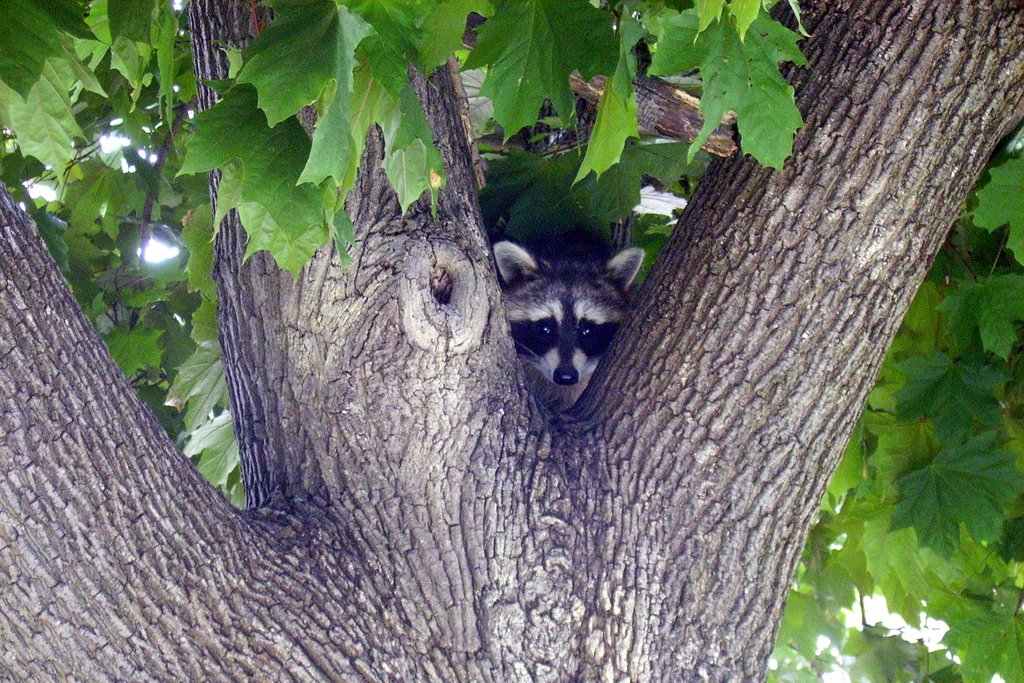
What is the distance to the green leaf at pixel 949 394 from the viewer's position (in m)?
2.98

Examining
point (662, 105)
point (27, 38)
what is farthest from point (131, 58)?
point (662, 105)

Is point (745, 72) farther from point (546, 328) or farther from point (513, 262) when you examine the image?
point (546, 328)

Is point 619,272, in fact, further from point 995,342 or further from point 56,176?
point 56,176

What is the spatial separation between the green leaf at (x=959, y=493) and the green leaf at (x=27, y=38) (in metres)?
2.50

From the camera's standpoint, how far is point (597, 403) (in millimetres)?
2521

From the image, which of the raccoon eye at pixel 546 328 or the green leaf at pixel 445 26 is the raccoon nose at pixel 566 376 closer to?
the raccoon eye at pixel 546 328

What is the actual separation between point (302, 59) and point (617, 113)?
658mm

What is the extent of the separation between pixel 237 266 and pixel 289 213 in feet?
2.88

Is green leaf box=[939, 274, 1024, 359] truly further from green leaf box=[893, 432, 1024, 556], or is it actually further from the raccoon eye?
the raccoon eye

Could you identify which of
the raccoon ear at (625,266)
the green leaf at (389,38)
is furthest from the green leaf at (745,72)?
the raccoon ear at (625,266)

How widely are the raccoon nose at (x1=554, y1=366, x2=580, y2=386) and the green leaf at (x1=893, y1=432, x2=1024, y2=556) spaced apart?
148cm

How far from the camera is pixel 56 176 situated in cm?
377

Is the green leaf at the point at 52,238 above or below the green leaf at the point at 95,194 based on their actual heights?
above

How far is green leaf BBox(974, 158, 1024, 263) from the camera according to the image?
249 cm
